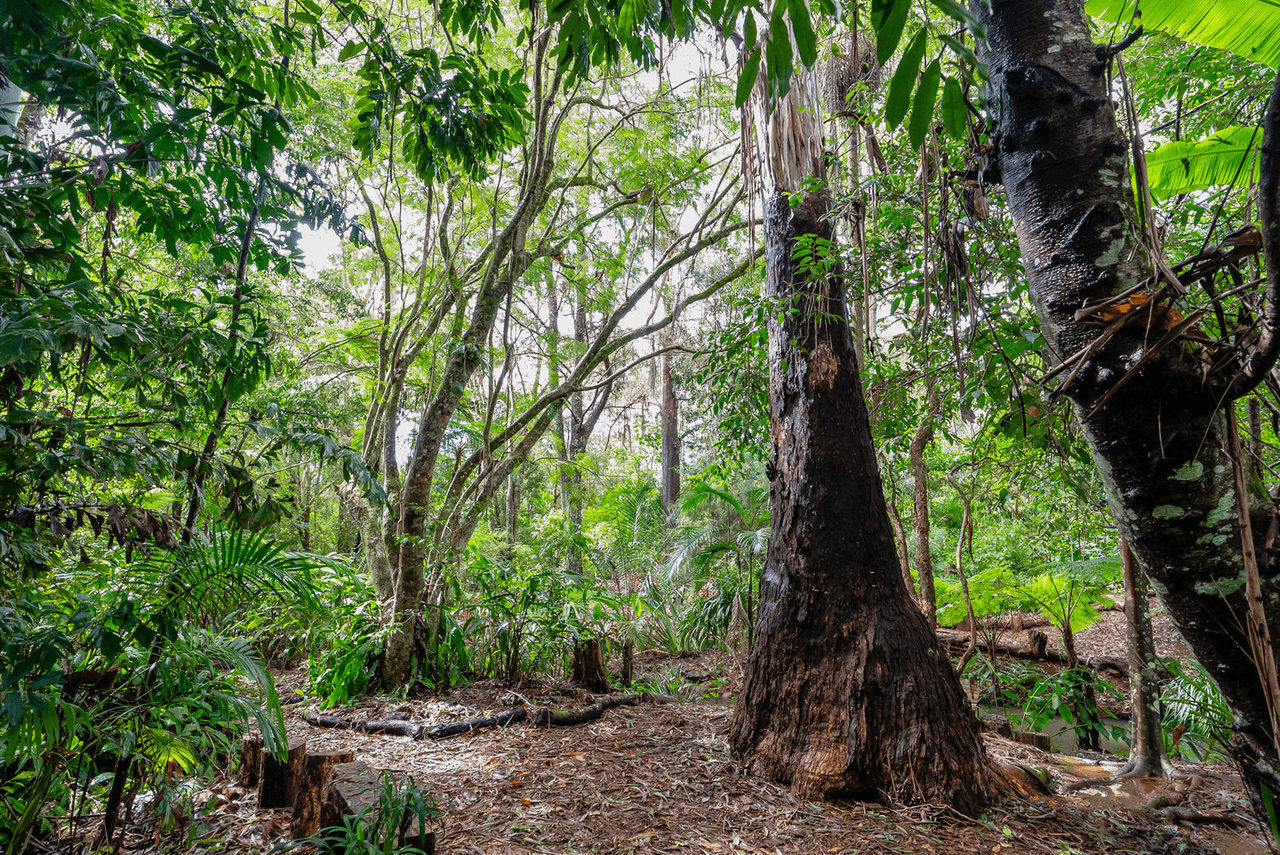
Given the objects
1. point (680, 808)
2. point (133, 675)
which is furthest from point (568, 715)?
point (133, 675)

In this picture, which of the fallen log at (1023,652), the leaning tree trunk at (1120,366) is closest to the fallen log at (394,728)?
the leaning tree trunk at (1120,366)

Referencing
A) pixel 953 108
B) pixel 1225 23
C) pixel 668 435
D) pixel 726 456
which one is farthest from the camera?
pixel 668 435

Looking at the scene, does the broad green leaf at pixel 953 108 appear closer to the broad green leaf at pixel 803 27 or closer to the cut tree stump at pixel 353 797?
the broad green leaf at pixel 803 27

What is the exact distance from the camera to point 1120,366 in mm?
1396

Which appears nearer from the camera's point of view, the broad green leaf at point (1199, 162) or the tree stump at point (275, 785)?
the broad green leaf at point (1199, 162)

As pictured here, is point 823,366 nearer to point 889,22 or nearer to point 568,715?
point 889,22

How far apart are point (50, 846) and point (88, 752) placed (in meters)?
0.50

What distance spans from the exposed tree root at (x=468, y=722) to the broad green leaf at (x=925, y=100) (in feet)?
13.0

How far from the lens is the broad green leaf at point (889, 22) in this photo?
82cm

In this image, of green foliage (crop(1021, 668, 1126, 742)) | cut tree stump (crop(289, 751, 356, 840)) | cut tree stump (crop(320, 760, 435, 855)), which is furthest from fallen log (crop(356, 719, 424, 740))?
green foliage (crop(1021, 668, 1126, 742))

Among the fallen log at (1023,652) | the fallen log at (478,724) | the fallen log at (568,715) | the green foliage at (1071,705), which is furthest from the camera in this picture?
the fallen log at (1023,652)

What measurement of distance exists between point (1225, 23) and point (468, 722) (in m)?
4.84

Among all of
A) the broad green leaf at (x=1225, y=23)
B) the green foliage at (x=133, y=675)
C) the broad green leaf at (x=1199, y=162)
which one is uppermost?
the broad green leaf at (x=1225, y=23)

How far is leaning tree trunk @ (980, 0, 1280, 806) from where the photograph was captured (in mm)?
1404
